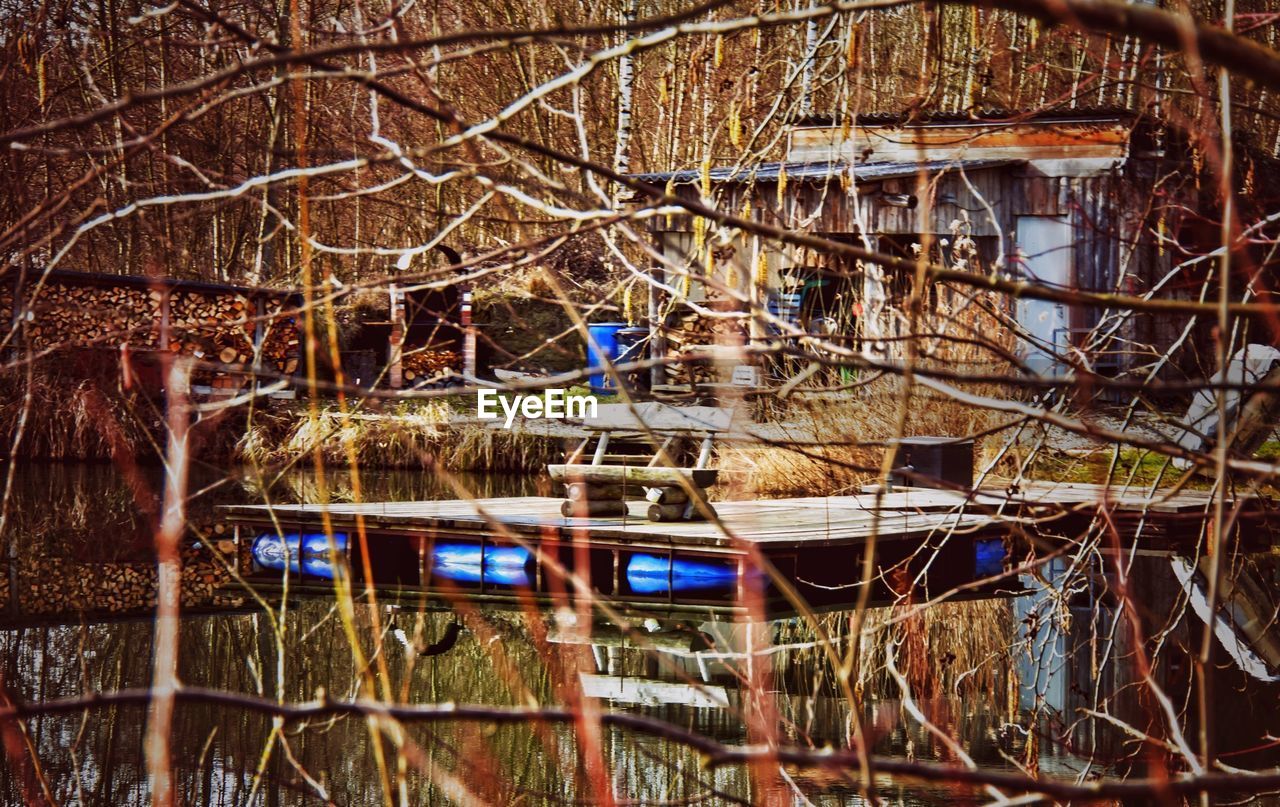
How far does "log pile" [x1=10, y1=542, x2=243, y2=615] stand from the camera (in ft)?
37.0

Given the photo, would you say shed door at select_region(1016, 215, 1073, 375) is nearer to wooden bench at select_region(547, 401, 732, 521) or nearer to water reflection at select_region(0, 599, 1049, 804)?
wooden bench at select_region(547, 401, 732, 521)

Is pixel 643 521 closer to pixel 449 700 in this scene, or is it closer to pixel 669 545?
pixel 669 545

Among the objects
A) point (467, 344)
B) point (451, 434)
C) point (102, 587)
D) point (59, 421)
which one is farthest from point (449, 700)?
point (467, 344)

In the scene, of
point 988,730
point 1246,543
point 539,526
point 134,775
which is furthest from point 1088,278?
point 134,775

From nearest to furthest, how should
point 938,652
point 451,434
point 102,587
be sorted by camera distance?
1. point 938,652
2. point 102,587
3. point 451,434

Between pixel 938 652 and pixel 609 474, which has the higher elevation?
pixel 609 474

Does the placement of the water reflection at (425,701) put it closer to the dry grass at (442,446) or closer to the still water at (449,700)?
the still water at (449,700)

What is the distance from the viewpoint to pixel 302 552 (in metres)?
13.0

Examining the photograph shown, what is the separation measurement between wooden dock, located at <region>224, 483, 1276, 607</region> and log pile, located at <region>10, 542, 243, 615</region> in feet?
1.49

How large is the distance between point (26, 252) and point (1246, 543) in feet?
43.2

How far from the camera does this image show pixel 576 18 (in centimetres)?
2980

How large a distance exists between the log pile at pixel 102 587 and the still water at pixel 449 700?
16.6 inches

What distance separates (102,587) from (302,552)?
5.41ft

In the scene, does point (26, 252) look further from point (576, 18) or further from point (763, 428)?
point (576, 18)
